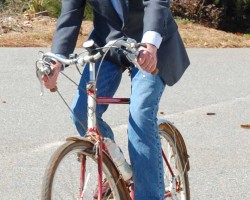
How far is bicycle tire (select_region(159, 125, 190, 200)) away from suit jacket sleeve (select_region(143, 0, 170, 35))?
0.89m

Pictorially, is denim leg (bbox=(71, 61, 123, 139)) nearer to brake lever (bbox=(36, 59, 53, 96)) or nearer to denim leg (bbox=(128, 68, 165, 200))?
denim leg (bbox=(128, 68, 165, 200))

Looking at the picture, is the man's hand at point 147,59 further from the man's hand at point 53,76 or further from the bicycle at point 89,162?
the man's hand at point 53,76

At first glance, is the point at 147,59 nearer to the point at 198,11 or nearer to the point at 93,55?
the point at 93,55

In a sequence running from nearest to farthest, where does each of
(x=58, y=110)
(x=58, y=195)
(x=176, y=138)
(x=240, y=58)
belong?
1. (x=58, y=195)
2. (x=176, y=138)
3. (x=58, y=110)
4. (x=240, y=58)

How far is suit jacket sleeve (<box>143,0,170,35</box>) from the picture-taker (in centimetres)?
364

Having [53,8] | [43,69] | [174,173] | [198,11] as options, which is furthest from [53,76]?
[198,11]

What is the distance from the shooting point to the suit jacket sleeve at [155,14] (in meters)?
3.64

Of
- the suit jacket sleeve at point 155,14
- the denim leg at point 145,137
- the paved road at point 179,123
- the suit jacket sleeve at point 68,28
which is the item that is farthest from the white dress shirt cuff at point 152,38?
the paved road at point 179,123

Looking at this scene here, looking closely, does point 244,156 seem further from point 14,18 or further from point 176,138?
point 14,18

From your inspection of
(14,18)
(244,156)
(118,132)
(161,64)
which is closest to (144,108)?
(161,64)

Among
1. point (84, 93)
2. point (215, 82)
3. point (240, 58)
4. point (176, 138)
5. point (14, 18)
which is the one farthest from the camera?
point (14, 18)

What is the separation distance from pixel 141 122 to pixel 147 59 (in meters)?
0.42

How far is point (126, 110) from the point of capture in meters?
8.16

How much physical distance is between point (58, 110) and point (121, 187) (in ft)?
14.0
